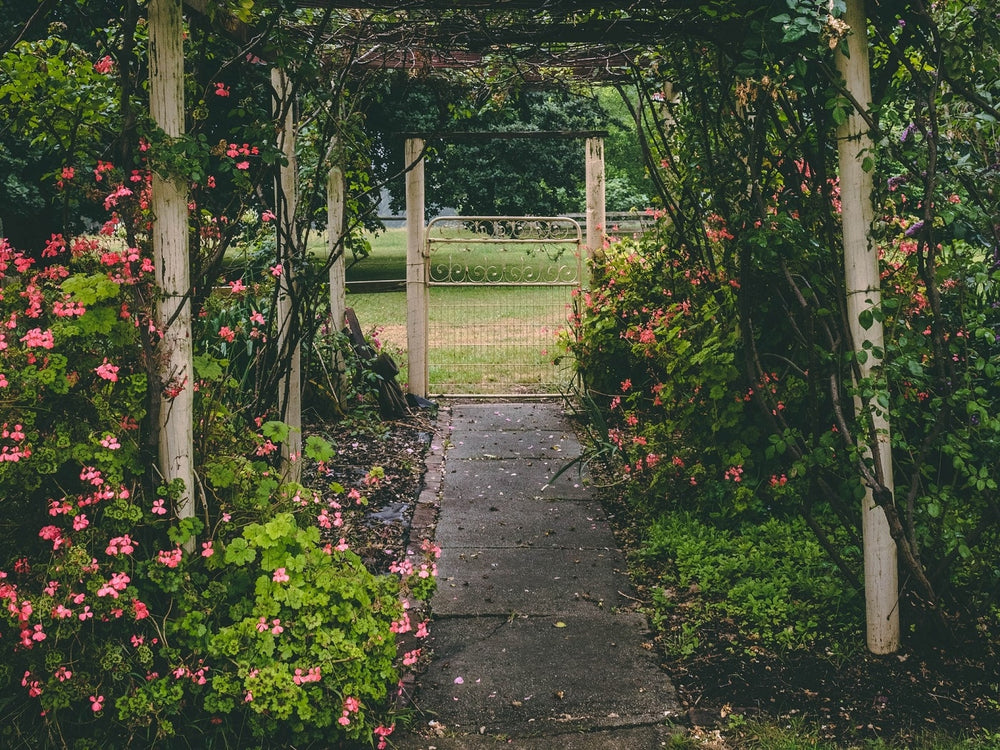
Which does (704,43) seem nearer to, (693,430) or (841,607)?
(693,430)

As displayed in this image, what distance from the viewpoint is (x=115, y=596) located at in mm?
2826

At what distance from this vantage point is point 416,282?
898 cm

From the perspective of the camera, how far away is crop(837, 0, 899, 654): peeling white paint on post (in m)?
3.34

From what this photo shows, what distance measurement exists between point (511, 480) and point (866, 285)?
3.49 m

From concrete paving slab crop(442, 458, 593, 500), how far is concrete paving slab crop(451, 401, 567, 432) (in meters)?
1.23

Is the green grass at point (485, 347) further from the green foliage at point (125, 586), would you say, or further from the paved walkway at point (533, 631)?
the green foliage at point (125, 586)

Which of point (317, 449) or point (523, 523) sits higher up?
point (317, 449)

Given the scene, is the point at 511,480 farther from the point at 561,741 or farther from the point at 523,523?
the point at 561,741

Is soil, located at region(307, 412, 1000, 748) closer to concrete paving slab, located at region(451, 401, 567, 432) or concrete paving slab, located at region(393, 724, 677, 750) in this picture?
concrete paving slab, located at region(393, 724, 677, 750)

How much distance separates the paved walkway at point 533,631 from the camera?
10.8 ft

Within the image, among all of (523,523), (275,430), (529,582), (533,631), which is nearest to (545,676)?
(533,631)

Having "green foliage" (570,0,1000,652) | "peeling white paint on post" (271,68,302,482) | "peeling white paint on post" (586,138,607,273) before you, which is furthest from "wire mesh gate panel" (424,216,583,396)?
"peeling white paint on post" (271,68,302,482)

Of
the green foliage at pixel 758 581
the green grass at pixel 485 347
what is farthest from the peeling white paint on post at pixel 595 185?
the green foliage at pixel 758 581

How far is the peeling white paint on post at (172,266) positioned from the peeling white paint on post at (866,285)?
2346 millimetres
